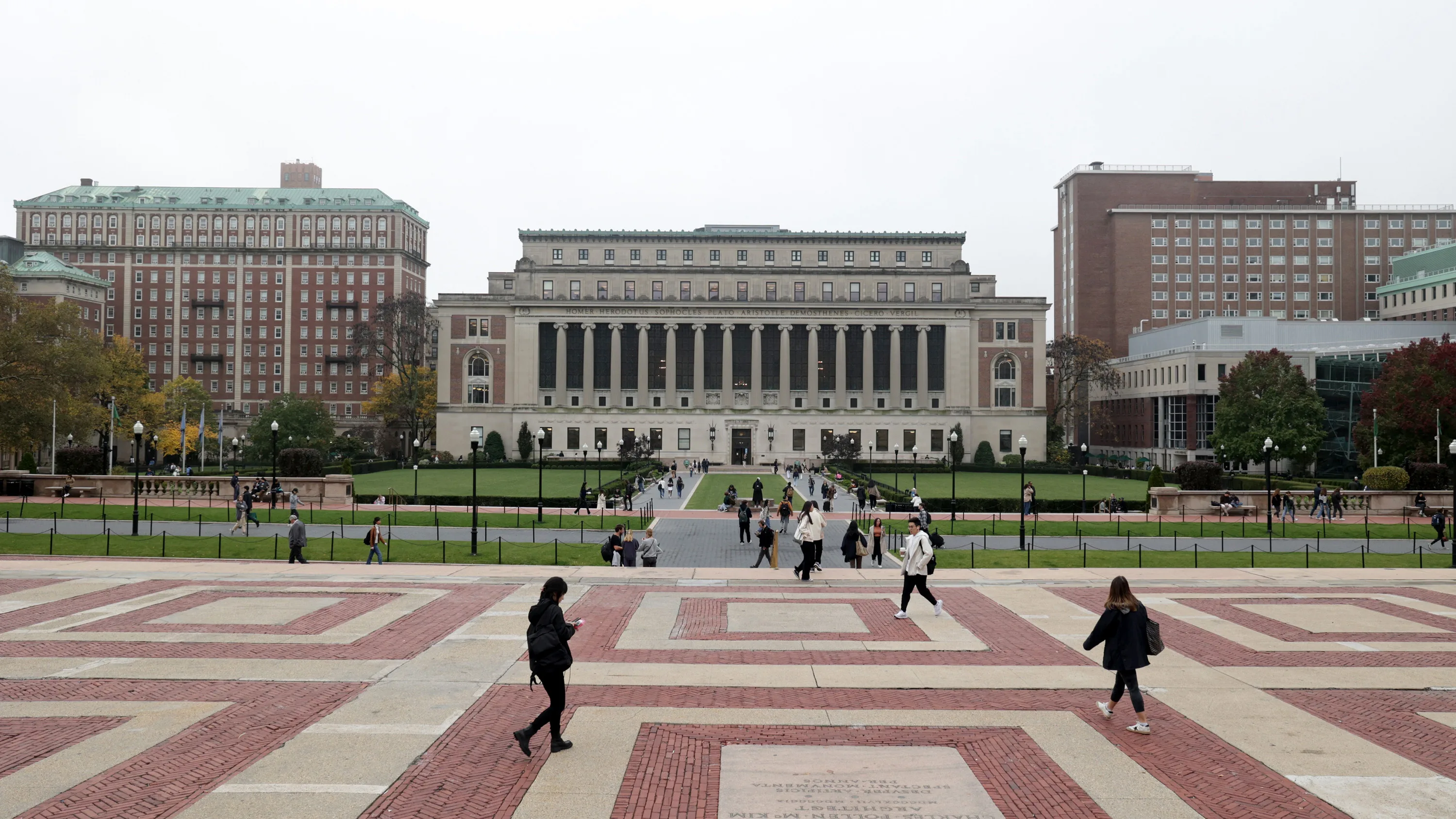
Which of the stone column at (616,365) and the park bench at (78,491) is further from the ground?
the stone column at (616,365)

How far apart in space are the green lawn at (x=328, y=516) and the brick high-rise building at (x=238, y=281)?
8900 cm

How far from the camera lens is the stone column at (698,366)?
11600cm

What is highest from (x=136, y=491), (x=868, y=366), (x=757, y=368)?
(x=868, y=366)

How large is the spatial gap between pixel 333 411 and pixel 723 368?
185ft

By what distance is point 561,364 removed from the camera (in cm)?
11575

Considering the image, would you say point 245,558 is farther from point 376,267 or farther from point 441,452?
point 376,267

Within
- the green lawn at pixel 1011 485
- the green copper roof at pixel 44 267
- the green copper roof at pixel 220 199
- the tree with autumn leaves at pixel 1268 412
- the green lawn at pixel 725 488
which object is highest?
the green copper roof at pixel 220 199

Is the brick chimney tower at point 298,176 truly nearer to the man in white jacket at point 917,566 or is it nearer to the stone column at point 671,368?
the stone column at point 671,368

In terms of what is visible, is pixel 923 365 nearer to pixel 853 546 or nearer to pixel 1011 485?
pixel 1011 485

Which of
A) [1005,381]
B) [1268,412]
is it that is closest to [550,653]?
[1268,412]

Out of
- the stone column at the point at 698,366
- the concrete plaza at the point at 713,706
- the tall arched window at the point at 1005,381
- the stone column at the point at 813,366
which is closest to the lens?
the concrete plaza at the point at 713,706

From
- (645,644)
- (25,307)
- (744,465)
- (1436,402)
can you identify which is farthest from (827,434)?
(645,644)

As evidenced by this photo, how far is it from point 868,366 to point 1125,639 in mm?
104641

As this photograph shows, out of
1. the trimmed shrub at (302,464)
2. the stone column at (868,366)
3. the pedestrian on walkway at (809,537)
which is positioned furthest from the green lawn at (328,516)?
the stone column at (868,366)
